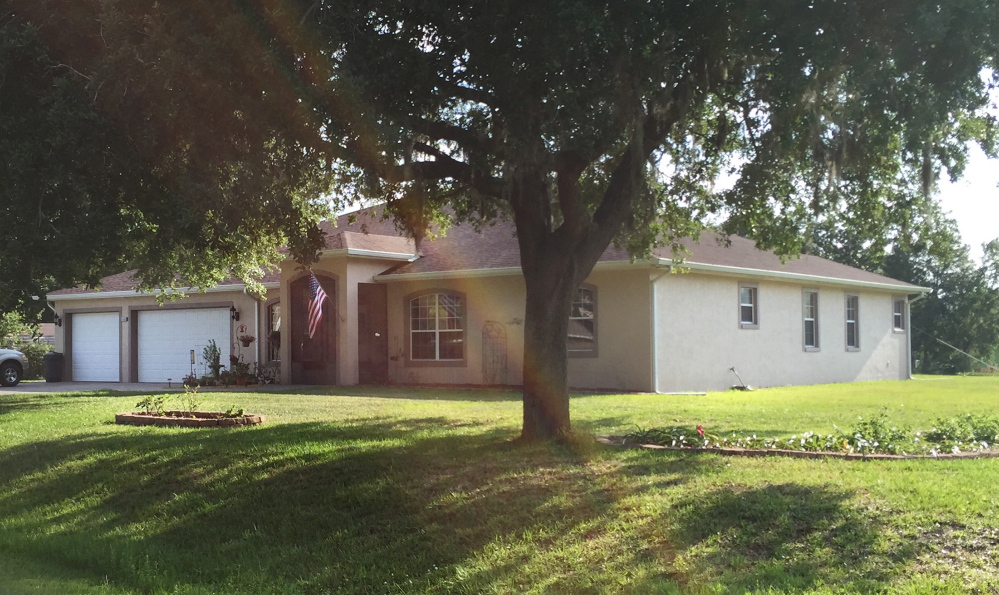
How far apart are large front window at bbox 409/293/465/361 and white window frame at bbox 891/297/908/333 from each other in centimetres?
1463

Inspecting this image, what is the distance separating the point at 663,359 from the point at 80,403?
11801mm

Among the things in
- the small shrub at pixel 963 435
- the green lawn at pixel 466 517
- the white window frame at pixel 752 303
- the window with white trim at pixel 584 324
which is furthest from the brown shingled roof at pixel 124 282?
the small shrub at pixel 963 435

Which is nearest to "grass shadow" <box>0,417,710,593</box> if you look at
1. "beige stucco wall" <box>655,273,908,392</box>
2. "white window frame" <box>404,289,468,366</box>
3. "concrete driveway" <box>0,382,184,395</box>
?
"beige stucco wall" <box>655,273,908,392</box>

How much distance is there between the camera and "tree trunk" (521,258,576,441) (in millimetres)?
9734

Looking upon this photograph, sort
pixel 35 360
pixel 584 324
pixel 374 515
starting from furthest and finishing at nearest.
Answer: pixel 35 360 < pixel 584 324 < pixel 374 515

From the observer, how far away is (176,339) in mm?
26172

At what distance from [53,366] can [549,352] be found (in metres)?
22.9

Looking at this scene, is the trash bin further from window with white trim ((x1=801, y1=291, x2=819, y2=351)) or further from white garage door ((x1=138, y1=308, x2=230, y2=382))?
window with white trim ((x1=801, y1=291, x2=819, y2=351))

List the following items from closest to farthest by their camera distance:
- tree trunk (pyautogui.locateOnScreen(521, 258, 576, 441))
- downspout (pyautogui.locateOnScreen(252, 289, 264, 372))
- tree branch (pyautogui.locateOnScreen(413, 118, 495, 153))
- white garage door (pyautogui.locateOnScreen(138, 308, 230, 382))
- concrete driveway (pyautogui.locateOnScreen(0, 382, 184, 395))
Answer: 1. tree branch (pyautogui.locateOnScreen(413, 118, 495, 153))
2. tree trunk (pyautogui.locateOnScreen(521, 258, 576, 441))
3. concrete driveway (pyautogui.locateOnScreen(0, 382, 184, 395))
4. downspout (pyautogui.locateOnScreen(252, 289, 264, 372))
5. white garage door (pyautogui.locateOnScreen(138, 308, 230, 382))

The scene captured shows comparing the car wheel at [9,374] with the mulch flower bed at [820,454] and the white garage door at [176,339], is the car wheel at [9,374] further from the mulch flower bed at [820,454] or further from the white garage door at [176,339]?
the mulch flower bed at [820,454]

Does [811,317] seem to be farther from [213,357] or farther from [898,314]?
[213,357]

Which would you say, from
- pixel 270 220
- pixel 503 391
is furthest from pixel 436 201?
pixel 503 391

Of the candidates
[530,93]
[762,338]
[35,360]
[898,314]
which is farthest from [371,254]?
[35,360]

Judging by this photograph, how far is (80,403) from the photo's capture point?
1727 centimetres
